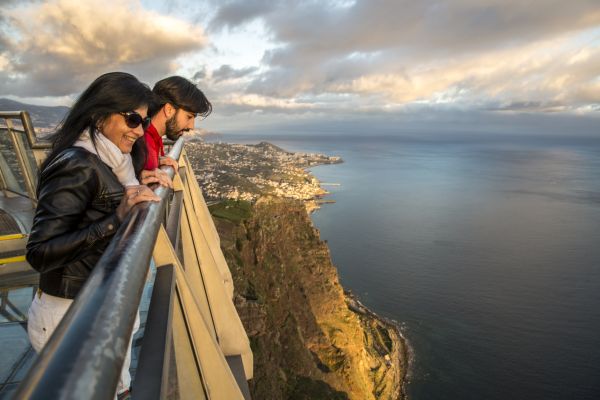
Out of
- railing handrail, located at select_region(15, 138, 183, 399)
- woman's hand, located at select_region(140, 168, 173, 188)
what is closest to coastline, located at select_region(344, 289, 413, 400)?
woman's hand, located at select_region(140, 168, 173, 188)

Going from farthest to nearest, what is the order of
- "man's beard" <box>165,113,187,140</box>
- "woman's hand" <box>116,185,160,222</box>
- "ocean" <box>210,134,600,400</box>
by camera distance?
"ocean" <box>210,134,600,400</box> → "man's beard" <box>165,113,187,140</box> → "woman's hand" <box>116,185,160,222</box>

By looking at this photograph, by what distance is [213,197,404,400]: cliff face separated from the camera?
14078mm

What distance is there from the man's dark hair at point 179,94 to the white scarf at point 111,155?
138cm

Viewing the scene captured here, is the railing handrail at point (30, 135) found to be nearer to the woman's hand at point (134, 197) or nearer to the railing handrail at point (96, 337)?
the woman's hand at point (134, 197)

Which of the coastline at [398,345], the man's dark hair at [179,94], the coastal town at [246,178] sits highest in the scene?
the man's dark hair at [179,94]

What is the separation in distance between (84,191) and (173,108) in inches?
76.1

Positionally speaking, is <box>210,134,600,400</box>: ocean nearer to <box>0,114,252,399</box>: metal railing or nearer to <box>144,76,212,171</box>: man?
<box>144,76,212,171</box>: man

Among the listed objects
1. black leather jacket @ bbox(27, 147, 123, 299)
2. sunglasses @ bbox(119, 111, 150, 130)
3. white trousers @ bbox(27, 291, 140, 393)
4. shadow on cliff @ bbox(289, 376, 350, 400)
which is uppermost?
sunglasses @ bbox(119, 111, 150, 130)

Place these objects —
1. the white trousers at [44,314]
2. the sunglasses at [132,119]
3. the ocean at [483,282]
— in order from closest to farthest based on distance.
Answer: the white trousers at [44,314], the sunglasses at [132,119], the ocean at [483,282]

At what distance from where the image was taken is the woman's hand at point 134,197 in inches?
64.2

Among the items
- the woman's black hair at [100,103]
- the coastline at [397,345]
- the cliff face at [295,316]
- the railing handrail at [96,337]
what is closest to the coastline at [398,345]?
the coastline at [397,345]

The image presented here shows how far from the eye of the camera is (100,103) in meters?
2.12

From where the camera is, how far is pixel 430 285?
52875mm

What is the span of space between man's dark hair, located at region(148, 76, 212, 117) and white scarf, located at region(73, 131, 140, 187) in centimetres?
138
